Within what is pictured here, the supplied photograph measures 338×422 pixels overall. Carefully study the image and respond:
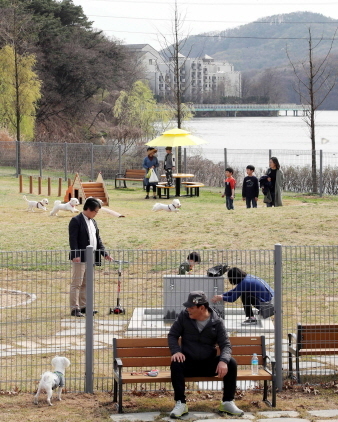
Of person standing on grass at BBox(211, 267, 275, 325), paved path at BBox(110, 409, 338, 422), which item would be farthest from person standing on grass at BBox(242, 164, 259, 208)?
paved path at BBox(110, 409, 338, 422)

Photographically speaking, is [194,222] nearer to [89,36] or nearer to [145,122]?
[145,122]

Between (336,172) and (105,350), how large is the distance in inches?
947

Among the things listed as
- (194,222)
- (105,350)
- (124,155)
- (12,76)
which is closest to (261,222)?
(194,222)

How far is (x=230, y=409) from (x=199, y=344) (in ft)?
2.32

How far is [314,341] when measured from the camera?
27.5ft

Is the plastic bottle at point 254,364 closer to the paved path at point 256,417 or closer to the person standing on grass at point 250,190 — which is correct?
the paved path at point 256,417

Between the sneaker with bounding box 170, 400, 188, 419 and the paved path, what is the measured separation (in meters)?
0.04

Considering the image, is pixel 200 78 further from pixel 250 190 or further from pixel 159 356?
pixel 159 356

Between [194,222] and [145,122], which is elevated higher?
[145,122]

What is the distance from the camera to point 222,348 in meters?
7.34

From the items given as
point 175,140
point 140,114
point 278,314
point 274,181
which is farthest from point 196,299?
point 140,114

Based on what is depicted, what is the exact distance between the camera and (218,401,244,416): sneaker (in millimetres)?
7043

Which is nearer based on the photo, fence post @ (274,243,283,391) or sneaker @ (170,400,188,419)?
sneaker @ (170,400,188,419)

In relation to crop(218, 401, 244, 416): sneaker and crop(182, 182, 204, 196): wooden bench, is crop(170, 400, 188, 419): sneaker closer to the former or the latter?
crop(218, 401, 244, 416): sneaker
